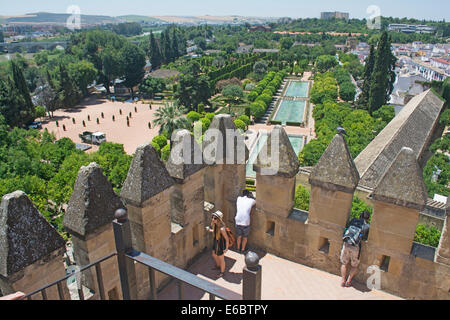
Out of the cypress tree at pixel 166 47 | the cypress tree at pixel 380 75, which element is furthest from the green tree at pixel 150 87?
the cypress tree at pixel 380 75

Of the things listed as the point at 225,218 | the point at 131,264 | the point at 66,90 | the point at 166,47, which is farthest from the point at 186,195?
the point at 166,47

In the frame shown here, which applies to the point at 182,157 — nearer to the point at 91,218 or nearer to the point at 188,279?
the point at 91,218

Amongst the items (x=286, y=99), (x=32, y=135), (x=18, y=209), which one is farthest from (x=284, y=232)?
(x=286, y=99)

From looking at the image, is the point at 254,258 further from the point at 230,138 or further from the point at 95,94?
the point at 95,94

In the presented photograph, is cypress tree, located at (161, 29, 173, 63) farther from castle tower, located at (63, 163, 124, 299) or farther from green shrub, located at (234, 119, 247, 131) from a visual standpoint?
castle tower, located at (63, 163, 124, 299)

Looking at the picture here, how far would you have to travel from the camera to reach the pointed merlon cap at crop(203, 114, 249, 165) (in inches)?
373

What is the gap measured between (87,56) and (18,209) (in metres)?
72.1

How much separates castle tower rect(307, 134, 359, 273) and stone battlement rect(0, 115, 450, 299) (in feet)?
0.08

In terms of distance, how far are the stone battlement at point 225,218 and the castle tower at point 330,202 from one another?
25 millimetres

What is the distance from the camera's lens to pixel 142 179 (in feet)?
24.4

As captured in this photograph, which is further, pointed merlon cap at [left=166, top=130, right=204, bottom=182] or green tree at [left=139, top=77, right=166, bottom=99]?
green tree at [left=139, top=77, right=166, bottom=99]

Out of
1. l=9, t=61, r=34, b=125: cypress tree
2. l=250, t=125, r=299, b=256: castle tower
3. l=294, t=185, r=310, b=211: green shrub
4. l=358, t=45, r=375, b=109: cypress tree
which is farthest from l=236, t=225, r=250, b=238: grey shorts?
l=358, t=45, r=375, b=109: cypress tree

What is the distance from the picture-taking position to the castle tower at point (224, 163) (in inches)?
374
